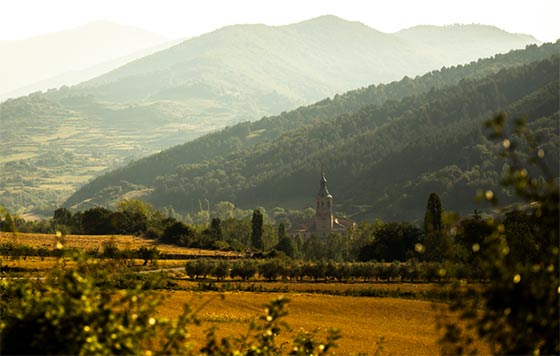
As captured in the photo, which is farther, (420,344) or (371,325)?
(371,325)

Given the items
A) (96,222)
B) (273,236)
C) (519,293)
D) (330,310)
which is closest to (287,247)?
(273,236)

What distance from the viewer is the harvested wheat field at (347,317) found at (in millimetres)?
68500

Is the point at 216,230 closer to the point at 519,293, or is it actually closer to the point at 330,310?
the point at 330,310

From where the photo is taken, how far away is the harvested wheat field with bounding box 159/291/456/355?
68500 millimetres

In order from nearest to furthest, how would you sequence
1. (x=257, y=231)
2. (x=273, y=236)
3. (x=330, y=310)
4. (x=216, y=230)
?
(x=330, y=310) → (x=216, y=230) → (x=257, y=231) → (x=273, y=236)

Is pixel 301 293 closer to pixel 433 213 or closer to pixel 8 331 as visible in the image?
pixel 433 213

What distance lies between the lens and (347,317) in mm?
83562

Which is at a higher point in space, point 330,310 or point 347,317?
point 330,310

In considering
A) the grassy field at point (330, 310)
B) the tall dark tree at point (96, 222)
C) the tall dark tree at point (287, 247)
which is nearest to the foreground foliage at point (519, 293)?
the grassy field at point (330, 310)

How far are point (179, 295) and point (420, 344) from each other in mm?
24616

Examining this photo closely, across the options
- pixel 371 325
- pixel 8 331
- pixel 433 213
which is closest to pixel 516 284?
pixel 8 331

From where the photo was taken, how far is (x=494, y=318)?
19609 millimetres

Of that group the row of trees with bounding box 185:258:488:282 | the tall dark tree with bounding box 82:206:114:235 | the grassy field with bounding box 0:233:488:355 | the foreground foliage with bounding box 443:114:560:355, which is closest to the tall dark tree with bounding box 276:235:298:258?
the tall dark tree with bounding box 82:206:114:235

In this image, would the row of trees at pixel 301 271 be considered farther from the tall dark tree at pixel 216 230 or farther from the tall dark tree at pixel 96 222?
the tall dark tree at pixel 96 222
